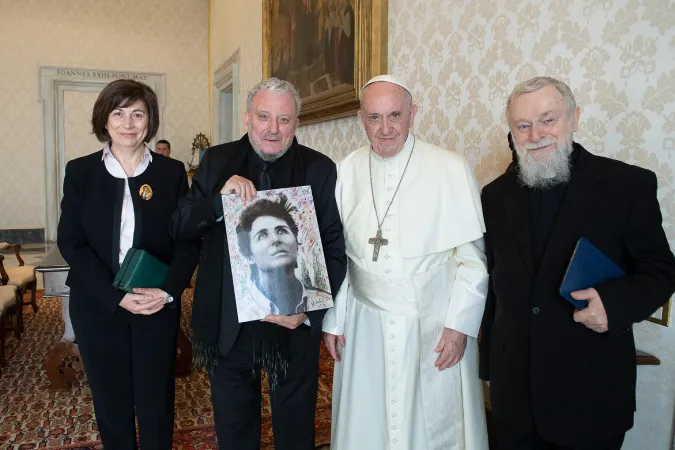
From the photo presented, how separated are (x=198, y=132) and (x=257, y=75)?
186 inches

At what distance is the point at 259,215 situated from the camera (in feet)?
6.98

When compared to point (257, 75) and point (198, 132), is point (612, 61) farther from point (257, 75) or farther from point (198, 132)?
point (198, 132)

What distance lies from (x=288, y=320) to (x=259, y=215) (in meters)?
0.41

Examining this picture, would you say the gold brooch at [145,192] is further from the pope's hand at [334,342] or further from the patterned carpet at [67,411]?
the patterned carpet at [67,411]

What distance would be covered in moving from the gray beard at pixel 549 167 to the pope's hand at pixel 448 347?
69cm

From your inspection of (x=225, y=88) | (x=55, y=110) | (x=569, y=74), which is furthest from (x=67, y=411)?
(x=55, y=110)

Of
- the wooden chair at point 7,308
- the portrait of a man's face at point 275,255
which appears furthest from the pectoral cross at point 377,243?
the wooden chair at point 7,308

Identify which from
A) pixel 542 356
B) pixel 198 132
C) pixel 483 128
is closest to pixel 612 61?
pixel 483 128

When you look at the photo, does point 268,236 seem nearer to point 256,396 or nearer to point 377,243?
point 377,243

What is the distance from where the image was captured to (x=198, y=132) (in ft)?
40.7

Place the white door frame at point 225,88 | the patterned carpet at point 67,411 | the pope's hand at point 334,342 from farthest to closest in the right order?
the white door frame at point 225,88, the patterned carpet at point 67,411, the pope's hand at point 334,342

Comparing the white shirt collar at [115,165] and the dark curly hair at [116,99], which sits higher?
the dark curly hair at [116,99]

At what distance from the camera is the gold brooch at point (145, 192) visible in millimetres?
2383

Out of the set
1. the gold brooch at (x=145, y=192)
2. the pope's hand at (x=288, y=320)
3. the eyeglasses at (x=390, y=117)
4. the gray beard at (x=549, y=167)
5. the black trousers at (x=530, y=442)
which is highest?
the eyeglasses at (x=390, y=117)
